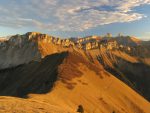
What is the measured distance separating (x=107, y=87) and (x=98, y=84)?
152 inches

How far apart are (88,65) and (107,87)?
58.3ft

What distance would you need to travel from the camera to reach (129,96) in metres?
133

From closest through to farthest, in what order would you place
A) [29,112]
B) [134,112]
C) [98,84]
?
[29,112]
[134,112]
[98,84]

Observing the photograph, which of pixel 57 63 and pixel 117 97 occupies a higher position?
pixel 57 63

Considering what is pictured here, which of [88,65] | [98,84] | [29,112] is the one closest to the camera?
[29,112]

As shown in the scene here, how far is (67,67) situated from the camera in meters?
134

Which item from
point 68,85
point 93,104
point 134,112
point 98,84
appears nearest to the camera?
point 93,104

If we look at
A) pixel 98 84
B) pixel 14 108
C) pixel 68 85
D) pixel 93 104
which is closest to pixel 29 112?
pixel 14 108

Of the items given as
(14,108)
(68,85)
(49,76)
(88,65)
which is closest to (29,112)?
(14,108)

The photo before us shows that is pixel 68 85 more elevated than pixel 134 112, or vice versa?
pixel 68 85

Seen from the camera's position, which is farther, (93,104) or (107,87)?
(107,87)

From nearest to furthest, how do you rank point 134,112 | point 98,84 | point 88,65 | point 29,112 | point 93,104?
point 29,112
point 93,104
point 134,112
point 98,84
point 88,65

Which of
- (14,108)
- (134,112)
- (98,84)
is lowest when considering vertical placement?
(134,112)

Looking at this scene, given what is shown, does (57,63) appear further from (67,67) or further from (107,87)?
(107,87)
